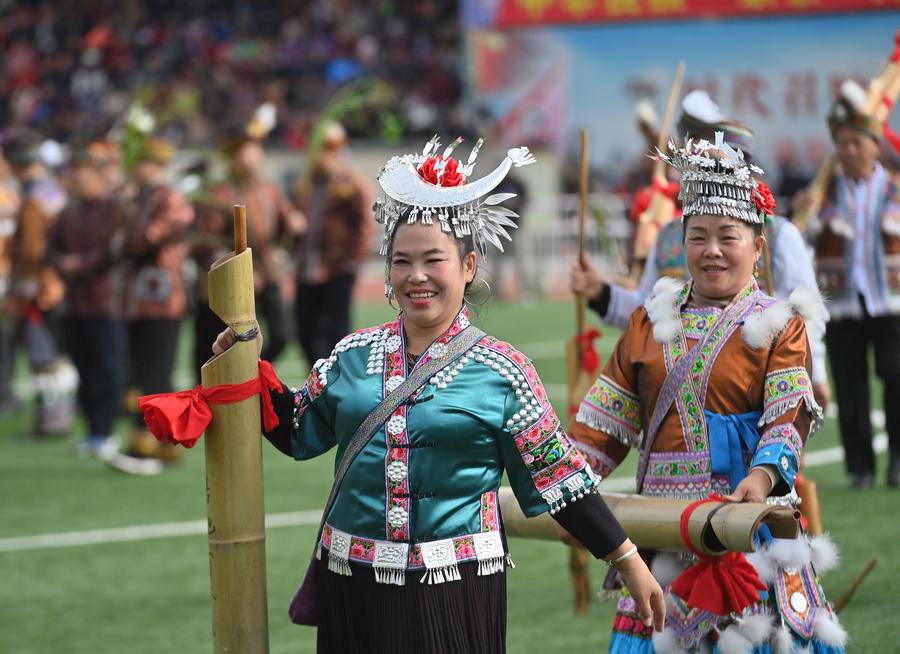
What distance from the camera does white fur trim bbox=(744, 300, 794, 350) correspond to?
3785 mm

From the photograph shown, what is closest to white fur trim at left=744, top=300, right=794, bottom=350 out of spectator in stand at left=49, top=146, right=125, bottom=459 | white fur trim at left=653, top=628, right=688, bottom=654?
white fur trim at left=653, top=628, right=688, bottom=654

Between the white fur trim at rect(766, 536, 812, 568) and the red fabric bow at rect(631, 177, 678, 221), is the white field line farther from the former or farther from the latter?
the white fur trim at rect(766, 536, 812, 568)

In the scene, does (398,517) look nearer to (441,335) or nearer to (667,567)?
(441,335)

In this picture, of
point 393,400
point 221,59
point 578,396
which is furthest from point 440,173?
point 221,59

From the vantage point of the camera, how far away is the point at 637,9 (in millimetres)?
27203

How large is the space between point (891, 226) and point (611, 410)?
4.27 metres

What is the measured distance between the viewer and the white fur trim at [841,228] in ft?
25.5

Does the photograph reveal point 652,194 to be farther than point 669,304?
Yes

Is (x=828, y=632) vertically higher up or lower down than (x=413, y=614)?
lower down

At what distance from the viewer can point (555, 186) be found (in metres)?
25.3

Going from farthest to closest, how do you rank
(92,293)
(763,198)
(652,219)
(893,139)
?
(92,293)
(893,139)
(652,219)
(763,198)

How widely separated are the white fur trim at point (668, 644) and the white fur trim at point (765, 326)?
76cm

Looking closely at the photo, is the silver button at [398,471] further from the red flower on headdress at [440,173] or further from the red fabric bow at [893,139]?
the red fabric bow at [893,139]

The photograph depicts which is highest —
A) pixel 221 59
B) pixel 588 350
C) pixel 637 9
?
pixel 637 9
